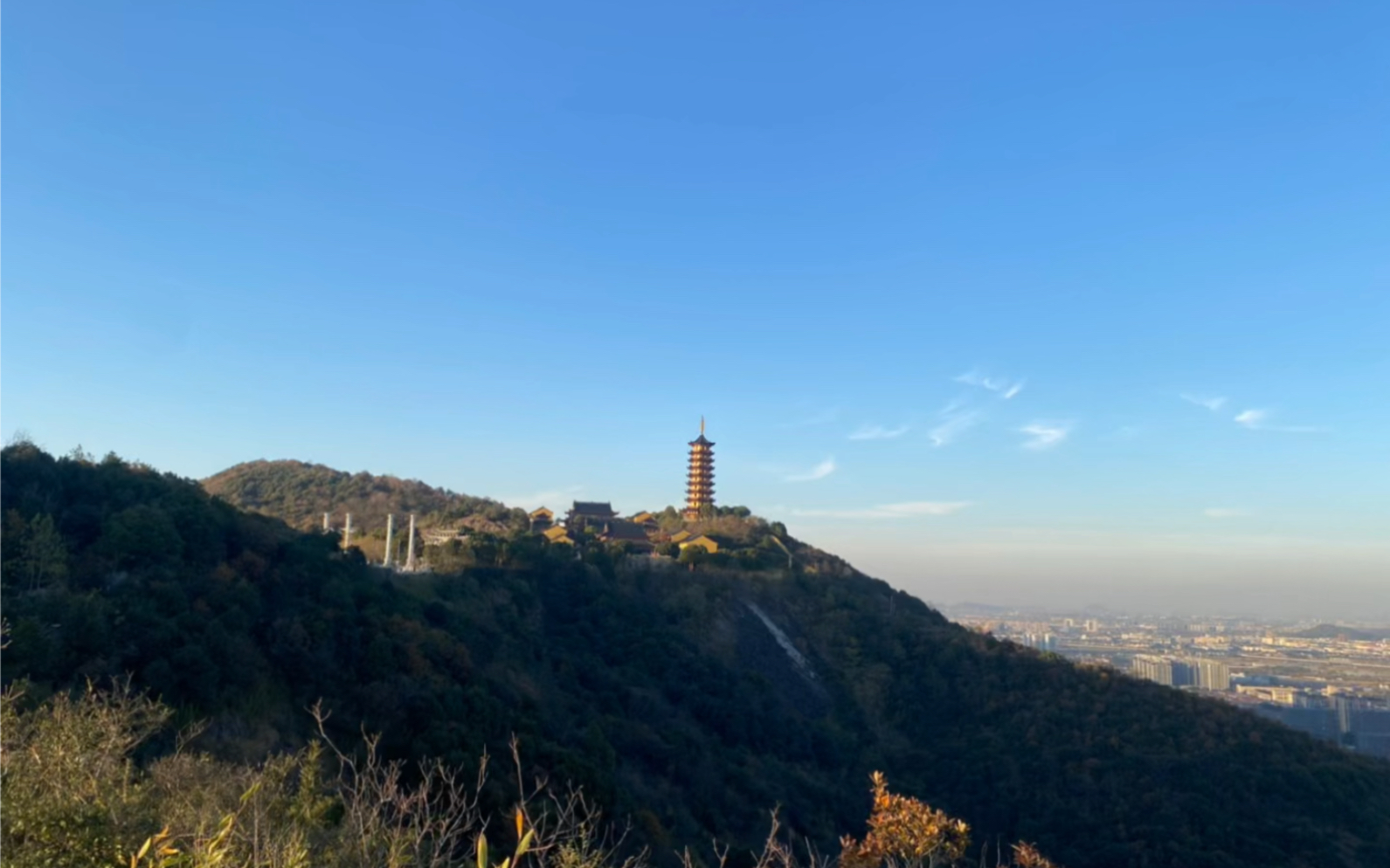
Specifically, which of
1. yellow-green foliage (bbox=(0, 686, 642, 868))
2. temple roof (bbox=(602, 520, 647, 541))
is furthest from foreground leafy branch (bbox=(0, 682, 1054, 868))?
temple roof (bbox=(602, 520, 647, 541))

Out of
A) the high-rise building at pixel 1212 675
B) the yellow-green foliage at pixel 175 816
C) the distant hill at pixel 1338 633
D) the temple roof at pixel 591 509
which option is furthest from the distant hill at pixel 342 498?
the distant hill at pixel 1338 633

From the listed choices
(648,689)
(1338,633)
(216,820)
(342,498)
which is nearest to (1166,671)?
(648,689)

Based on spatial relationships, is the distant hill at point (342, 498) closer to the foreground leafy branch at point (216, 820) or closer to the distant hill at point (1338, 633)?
the foreground leafy branch at point (216, 820)

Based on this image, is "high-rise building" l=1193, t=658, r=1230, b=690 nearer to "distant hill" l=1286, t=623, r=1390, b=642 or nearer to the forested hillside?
the forested hillside

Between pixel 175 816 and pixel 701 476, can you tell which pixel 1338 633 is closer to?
pixel 701 476

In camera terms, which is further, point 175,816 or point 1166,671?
point 1166,671

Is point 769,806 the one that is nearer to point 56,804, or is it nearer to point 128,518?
point 128,518
